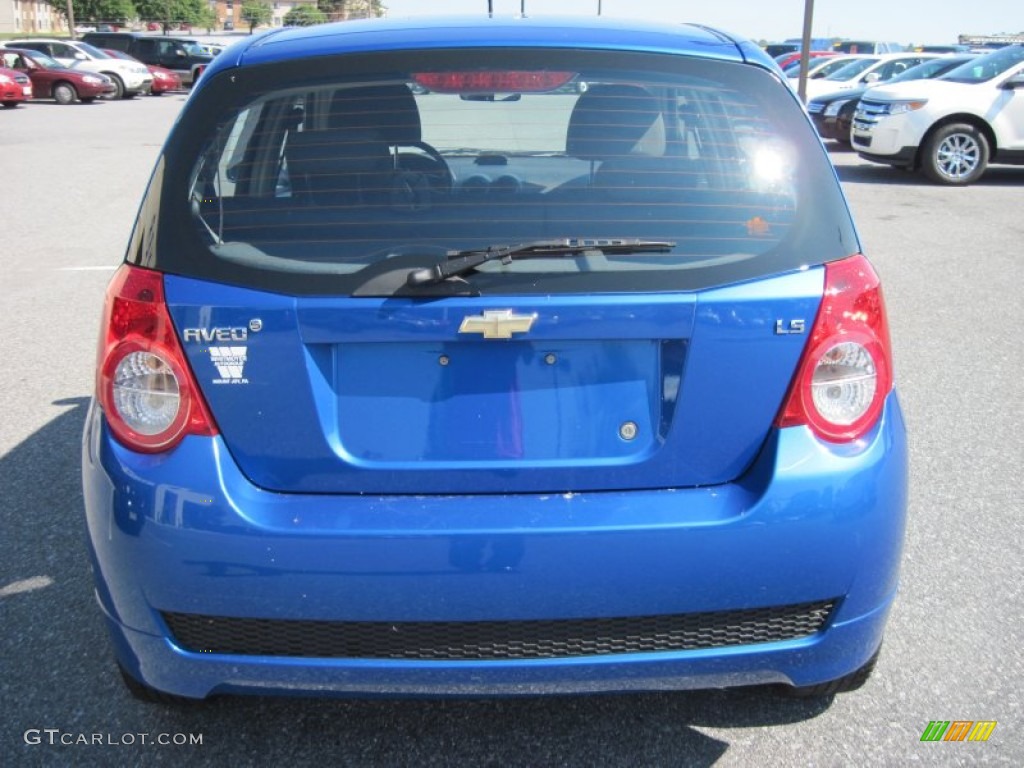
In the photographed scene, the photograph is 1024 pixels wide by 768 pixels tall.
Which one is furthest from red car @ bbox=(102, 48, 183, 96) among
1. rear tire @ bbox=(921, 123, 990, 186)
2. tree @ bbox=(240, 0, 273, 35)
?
tree @ bbox=(240, 0, 273, 35)

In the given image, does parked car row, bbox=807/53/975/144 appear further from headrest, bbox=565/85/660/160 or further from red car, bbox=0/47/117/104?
red car, bbox=0/47/117/104

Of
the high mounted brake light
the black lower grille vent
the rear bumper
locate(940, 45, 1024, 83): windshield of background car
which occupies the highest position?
the high mounted brake light

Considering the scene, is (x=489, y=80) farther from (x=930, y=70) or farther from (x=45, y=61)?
(x=45, y=61)

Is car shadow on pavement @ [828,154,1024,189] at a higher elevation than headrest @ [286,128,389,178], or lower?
lower

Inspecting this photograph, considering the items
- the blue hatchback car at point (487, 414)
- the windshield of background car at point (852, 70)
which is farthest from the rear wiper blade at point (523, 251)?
the windshield of background car at point (852, 70)

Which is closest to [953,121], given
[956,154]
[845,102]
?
[956,154]

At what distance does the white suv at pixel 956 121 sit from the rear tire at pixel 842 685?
12104 millimetres

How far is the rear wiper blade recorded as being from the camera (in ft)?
7.00

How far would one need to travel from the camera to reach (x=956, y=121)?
13117 millimetres

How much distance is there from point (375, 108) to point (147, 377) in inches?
32.3

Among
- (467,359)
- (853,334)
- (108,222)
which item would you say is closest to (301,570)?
(467,359)

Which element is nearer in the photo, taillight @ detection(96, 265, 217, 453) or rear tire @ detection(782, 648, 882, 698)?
taillight @ detection(96, 265, 217, 453)

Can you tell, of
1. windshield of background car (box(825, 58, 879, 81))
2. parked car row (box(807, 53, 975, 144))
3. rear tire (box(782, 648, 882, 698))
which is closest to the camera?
rear tire (box(782, 648, 882, 698))

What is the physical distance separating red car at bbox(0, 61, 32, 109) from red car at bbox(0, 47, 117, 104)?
1.78m
